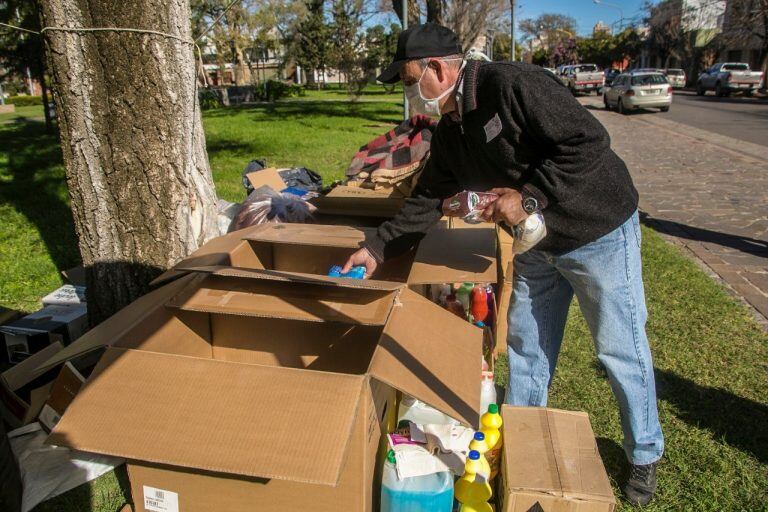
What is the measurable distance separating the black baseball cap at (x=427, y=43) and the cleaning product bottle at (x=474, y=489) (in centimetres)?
151

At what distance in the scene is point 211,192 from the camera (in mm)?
3309

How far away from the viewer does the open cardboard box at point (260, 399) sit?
5.20 ft

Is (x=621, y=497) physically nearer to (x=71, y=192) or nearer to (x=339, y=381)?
(x=339, y=381)

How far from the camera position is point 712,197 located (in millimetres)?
7707

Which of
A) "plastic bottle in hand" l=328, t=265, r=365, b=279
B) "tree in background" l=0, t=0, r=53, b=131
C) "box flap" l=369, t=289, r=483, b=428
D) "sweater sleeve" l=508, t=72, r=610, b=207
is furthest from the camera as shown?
"tree in background" l=0, t=0, r=53, b=131

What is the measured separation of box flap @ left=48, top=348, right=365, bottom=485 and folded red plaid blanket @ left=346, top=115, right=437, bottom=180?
2.92 metres

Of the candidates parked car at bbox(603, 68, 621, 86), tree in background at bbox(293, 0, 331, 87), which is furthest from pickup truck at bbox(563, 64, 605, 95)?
tree in background at bbox(293, 0, 331, 87)

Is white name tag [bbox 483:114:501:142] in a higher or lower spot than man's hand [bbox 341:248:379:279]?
higher

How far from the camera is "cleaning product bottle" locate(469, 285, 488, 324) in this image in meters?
3.54

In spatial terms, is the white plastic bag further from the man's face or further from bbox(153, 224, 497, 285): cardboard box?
the man's face

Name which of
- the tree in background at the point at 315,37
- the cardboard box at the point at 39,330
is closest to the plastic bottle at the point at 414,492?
the cardboard box at the point at 39,330

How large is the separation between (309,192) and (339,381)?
3705mm

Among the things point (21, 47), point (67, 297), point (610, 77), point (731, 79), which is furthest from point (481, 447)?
point (610, 77)

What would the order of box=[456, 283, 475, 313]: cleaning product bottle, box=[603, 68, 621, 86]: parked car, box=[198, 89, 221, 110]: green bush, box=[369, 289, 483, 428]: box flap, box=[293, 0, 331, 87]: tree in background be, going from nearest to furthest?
box=[369, 289, 483, 428]: box flap → box=[456, 283, 475, 313]: cleaning product bottle → box=[198, 89, 221, 110]: green bush → box=[603, 68, 621, 86]: parked car → box=[293, 0, 331, 87]: tree in background
